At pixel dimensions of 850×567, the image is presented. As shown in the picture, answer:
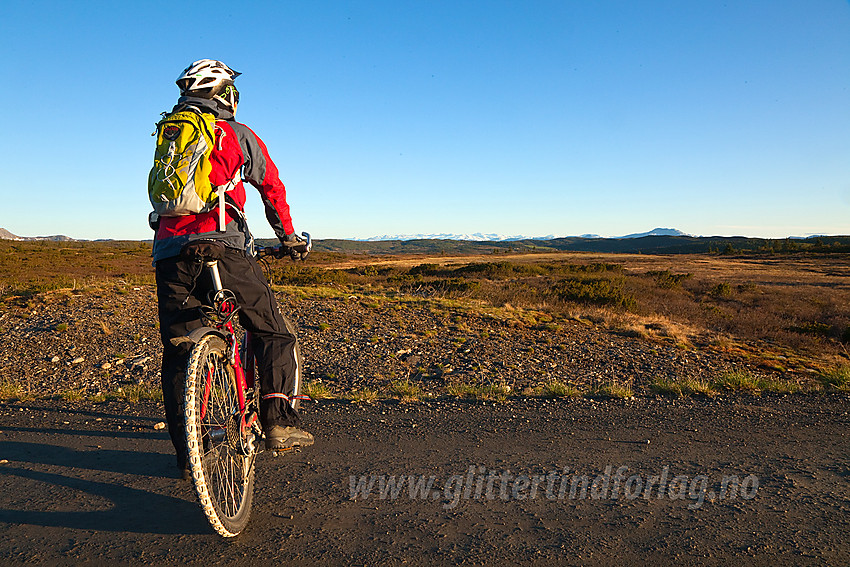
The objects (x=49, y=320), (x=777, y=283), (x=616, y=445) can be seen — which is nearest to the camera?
(x=616, y=445)

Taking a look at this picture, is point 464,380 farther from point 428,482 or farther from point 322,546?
point 322,546

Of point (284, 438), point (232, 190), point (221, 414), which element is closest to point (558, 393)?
point (284, 438)

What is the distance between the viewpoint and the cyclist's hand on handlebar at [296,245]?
3305 millimetres

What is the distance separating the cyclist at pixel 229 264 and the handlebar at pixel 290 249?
4 centimetres

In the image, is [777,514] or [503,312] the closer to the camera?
[777,514]

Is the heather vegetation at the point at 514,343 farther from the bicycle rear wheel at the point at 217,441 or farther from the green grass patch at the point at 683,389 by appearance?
the bicycle rear wheel at the point at 217,441

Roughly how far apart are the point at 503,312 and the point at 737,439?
9.74 m

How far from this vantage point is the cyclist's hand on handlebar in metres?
3.30

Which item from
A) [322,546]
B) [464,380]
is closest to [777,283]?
[464,380]

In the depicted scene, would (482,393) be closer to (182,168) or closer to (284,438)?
(284,438)

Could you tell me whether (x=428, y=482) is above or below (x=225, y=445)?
below

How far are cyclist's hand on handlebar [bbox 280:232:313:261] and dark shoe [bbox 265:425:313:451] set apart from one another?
108cm

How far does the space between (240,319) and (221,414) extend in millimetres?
605

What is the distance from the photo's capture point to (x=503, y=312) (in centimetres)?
1348
